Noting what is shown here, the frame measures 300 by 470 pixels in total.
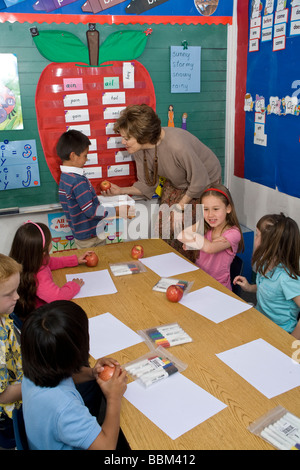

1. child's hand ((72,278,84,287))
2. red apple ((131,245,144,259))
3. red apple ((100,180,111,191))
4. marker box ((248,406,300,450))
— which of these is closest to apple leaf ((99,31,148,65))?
red apple ((100,180,111,191))

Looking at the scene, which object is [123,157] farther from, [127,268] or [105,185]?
[127,268]

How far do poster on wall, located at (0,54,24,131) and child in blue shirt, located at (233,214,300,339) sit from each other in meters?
1.88

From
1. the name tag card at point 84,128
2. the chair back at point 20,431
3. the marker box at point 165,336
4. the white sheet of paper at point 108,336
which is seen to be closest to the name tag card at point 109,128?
the name tag card at point 84,128

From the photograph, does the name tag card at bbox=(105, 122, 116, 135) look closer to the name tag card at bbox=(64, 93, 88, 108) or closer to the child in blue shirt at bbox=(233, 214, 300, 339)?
the name tag card at bbox=(64, 93, 88, 108)

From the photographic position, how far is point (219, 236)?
2.28 m

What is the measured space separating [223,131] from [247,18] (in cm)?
86

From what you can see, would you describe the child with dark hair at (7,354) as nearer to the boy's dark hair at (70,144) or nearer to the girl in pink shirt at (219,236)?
the girl in pink shirt at (219,236)

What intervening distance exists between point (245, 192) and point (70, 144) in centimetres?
155

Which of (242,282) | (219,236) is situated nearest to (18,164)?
(219,236)

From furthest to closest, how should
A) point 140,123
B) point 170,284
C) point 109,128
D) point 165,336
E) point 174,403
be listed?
point 109,128
point 140,123
point 170,284
point 165,336
point 174,403

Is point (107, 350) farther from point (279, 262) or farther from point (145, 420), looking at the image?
point (279, 262)

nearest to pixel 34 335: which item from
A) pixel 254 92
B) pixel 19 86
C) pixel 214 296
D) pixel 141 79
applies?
pixel 214 296

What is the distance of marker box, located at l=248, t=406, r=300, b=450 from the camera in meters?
1.05

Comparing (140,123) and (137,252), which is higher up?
(140,123)
